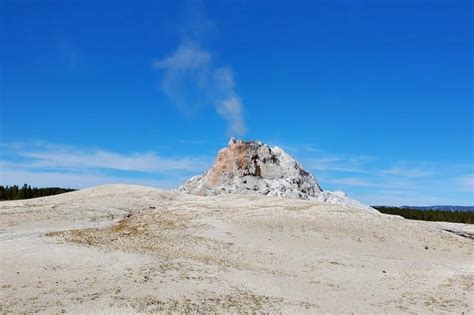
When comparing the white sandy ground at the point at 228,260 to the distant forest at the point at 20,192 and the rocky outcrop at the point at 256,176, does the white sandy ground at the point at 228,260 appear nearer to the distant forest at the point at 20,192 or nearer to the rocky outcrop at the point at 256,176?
the rocky outcrop at the point at 256,176

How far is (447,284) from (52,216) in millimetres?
32713

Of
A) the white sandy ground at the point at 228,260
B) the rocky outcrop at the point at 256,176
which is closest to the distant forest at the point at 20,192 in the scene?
the rocky outcrop at the point at 256,176

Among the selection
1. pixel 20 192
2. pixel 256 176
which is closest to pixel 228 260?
pixel 256 176

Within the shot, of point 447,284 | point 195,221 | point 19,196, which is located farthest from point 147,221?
point 19,196

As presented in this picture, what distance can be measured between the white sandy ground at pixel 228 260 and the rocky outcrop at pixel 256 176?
47.1 feet

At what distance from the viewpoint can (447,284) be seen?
77.7 ft

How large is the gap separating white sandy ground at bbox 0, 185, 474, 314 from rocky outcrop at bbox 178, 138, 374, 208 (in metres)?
14.3

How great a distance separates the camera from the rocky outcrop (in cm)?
5909

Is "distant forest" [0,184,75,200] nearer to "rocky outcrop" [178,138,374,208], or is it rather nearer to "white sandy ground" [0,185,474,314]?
"rocky outcrop" [178,138,374,208]

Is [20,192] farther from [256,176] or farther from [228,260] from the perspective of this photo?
[228,260]

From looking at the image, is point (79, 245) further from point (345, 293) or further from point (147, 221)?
Result: point (345, 293)

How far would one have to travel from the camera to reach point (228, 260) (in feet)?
85.9

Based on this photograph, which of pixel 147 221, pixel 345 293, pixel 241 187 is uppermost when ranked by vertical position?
pixel 241 187

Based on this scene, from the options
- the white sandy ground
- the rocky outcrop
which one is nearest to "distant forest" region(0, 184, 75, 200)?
the rocky outcrop
